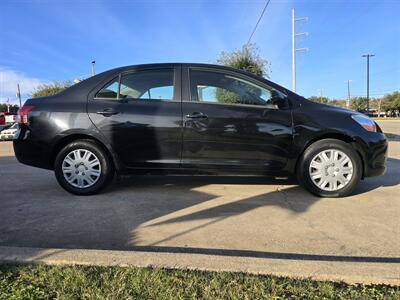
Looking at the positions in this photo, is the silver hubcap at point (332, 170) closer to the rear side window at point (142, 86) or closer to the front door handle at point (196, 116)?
the front door handle at point (196, 116)

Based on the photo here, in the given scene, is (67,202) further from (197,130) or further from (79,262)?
(79,262)

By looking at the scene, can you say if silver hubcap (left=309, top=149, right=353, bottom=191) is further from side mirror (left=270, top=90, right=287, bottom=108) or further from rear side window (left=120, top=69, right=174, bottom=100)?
rear side window (left=120, top=69, right=174, bottom=100)

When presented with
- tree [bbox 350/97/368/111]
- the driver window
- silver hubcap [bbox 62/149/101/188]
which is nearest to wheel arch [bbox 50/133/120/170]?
silver hubcap [bbox 62/149/101/188]

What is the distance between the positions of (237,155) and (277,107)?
0.76 m

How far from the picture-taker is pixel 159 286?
94.0 inches

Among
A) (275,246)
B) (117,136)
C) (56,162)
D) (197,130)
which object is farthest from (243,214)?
(56,162)

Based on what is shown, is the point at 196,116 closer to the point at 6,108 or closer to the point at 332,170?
the point at 332,170

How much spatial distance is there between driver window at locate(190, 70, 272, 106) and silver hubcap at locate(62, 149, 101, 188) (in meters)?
1.49

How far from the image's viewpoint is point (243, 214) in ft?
13.7

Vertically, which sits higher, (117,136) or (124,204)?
(117,136)

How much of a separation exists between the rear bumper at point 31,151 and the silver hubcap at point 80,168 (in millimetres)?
254

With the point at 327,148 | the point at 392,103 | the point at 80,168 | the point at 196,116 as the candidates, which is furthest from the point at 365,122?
the point at 392,103

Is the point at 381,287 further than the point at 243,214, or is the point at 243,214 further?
the point at 243,214

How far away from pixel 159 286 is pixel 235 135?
275 cm
